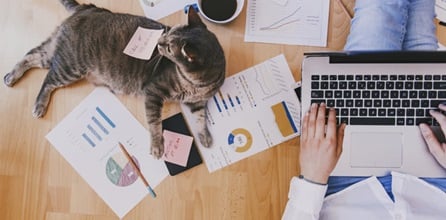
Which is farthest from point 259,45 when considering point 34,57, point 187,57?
point 34,57

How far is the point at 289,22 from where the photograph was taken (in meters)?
0.98

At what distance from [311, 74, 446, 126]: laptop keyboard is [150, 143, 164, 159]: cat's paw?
1.01 ft

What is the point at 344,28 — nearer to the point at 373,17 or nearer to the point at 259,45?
the point at 373,17

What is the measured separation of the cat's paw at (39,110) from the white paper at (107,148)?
39mm

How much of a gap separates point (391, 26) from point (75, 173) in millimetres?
694

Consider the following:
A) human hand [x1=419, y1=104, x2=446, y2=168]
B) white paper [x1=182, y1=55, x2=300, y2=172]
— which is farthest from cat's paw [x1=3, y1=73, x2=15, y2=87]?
human hand [x1=419, y1=104, x2=446, y2=168]

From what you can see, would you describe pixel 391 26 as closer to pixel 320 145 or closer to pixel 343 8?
pixel 343 8

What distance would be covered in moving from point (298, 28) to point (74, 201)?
568 mm

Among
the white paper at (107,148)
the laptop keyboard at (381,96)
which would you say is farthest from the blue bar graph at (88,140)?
the laptop keyboard at (381,96)

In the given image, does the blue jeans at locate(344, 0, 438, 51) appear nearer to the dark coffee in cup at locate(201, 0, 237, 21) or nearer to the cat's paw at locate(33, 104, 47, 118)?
the dark coffee in cup at locate(201, 0, 237, 21)

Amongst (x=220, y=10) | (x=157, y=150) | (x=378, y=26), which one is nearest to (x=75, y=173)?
(x=157, y=150)

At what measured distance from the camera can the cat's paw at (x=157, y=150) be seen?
953 millimetres

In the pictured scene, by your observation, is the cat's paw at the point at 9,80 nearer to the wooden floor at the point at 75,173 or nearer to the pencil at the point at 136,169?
the wooden floor at the point at 75,173

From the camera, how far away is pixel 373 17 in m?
0.96
